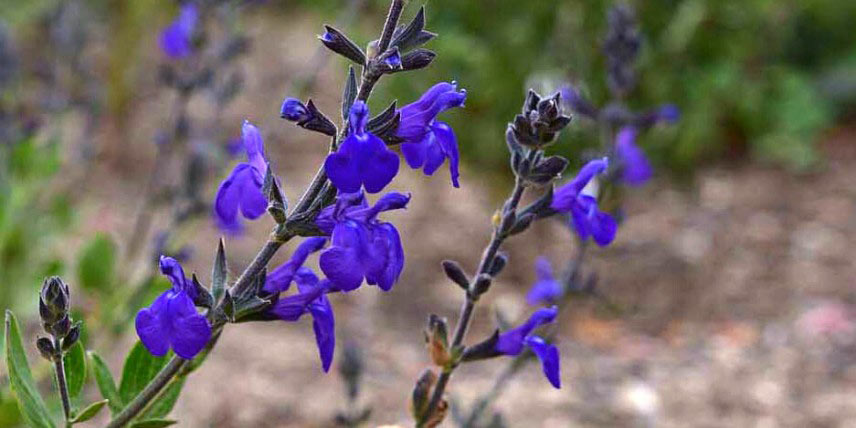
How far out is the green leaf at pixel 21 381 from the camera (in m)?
1.54

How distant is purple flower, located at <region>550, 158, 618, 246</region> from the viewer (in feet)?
5.54

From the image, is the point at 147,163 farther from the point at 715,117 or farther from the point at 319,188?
the point at 319,188

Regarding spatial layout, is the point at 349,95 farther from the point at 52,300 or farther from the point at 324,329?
the point at 52,300

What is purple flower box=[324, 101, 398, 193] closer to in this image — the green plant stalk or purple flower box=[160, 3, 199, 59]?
the green plant stalk

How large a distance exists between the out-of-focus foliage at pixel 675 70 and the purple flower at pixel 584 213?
7.34ft

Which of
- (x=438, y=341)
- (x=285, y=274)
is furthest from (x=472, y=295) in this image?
(x=285, y=274)

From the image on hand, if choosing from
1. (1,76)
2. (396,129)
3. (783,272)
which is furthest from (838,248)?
(396,129)

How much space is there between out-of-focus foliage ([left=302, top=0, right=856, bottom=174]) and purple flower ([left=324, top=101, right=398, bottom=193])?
269cm

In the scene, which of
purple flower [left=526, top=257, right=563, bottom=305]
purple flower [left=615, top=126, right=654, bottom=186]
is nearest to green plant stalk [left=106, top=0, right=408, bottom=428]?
purple flower [left=526, top=257, right=563, bottom=305]

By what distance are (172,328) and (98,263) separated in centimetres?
191

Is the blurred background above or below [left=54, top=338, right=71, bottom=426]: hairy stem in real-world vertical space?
above

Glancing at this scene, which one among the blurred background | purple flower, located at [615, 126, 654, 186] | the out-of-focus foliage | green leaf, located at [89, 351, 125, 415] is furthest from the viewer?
the out-of-focus foliage

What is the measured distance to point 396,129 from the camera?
1.45 m

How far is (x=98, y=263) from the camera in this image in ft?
10.4
